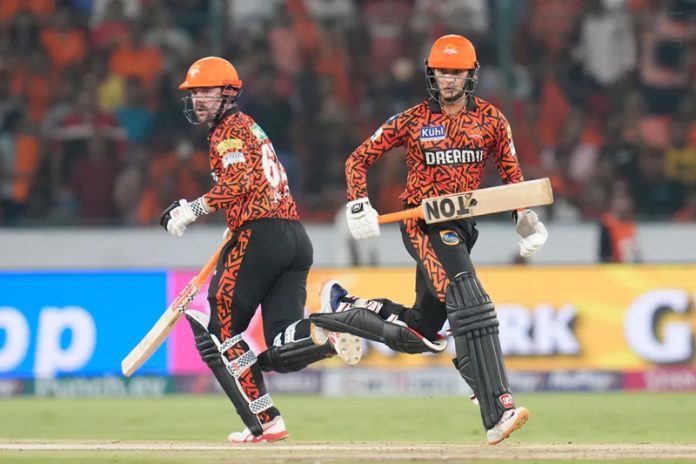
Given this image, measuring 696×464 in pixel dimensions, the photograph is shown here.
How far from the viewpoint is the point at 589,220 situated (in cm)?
1470

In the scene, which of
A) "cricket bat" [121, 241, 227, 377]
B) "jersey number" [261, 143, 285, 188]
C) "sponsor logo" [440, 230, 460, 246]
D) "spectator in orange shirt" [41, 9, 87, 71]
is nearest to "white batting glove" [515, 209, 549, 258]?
"sponsor logo" [440, 230, 460, 246]

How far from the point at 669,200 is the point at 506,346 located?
3003mm

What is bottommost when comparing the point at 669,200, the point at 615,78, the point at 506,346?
the point at 506,346

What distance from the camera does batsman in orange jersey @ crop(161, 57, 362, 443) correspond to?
8305mm

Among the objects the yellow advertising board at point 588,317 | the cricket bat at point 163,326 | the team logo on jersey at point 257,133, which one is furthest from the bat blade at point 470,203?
the yellow advertising board at point 588,317

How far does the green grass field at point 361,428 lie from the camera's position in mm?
7348

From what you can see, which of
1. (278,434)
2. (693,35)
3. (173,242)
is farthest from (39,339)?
(693,35)

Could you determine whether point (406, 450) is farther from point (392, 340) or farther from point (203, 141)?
point (203, 141)

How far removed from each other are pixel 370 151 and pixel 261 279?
1014 mm

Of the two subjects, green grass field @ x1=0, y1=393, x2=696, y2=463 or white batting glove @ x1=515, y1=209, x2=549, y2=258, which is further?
white batting glove @ x1=515, y1=209, x2=549, y2=258

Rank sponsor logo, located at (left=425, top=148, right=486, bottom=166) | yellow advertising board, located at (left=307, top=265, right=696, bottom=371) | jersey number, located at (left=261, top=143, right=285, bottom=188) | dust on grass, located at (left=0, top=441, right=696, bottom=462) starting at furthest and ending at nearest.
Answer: yellow advertising board, located at (left=307, top=265, right=696, bottom=371) < jersey number, located at (left=261, top=143, right=285, bottom=188) < sponsor logo, located at (left=425, top=148, right=486, bottom=166) < dust on grass, located at (left=0, top=441, right=696, bottom=462)

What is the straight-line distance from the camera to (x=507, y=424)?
762 centimetres

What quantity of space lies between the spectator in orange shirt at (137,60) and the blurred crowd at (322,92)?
0.02 m

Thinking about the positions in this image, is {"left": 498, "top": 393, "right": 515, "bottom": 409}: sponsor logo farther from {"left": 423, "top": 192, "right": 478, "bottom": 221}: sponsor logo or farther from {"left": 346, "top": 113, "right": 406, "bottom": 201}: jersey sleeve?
{"left": 346, "top": 113, "right": 406, "bottom": 201}: jersey sleeve
